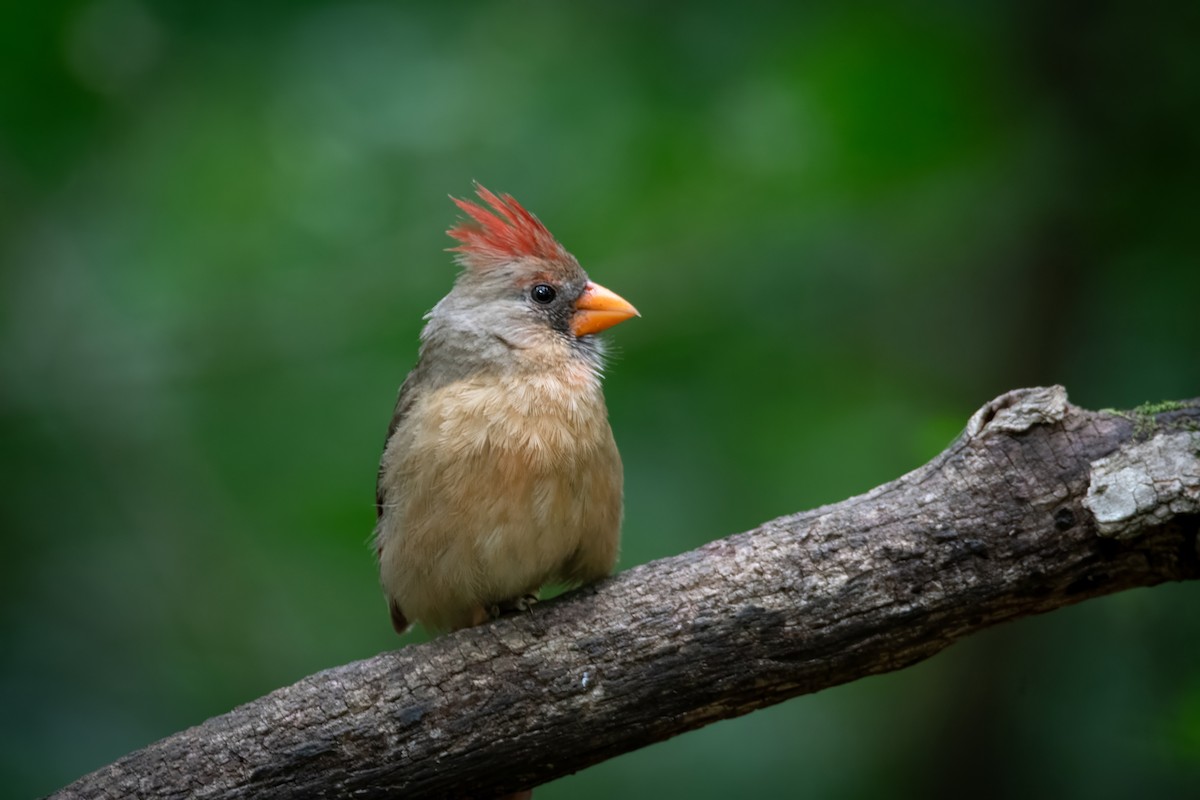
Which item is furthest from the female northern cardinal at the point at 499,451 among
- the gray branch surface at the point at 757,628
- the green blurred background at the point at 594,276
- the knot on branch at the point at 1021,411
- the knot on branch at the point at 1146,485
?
the knot on branch at the point at 1146,485

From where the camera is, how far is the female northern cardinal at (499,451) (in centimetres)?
345

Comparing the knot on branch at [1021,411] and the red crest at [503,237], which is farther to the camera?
the red crest at [503,237]

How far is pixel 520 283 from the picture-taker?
4.05 metres

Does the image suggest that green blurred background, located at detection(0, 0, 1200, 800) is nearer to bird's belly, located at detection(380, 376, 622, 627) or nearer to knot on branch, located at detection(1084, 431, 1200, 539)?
bird's belly, located at detection(380, 376, 622, 627)

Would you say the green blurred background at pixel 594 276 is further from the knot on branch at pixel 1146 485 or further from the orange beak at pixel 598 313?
the knot on branch at pixel 1146 485

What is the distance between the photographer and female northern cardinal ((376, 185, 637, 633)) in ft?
11.3

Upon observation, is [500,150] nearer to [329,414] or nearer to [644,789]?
[329,414]

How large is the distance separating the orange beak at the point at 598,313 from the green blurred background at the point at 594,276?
768mm

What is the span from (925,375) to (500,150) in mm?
2206

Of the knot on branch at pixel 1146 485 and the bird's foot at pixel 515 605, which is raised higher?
the bird's foot at pixel 515 605

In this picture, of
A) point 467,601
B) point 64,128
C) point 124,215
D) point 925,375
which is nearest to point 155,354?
point 124,215

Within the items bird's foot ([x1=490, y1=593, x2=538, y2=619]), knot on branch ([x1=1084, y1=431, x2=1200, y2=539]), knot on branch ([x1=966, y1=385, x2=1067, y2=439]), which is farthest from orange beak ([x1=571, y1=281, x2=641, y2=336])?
knot on branch ([x1=1084, y1=431, x2=1200, y2=539])

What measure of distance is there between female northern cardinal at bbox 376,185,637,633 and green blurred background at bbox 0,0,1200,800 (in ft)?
2.90

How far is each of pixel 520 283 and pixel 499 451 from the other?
82 centimetres
